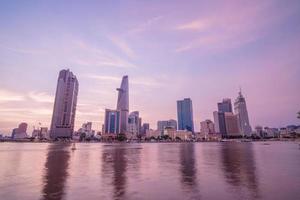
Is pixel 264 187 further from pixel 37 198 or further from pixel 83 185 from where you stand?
pixel 37 198

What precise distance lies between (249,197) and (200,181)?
630 centimetres

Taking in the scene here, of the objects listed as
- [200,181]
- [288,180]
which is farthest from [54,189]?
[288,180]

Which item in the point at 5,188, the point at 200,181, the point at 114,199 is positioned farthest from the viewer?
the point at 200,181

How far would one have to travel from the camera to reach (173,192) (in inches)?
658

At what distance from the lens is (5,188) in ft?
59.4

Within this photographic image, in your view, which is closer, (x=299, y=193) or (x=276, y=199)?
(x=276, y=199)

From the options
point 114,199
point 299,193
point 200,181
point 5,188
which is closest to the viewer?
point 114,199

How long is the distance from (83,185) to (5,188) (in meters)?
6.32

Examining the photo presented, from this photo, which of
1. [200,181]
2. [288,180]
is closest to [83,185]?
[200,181]

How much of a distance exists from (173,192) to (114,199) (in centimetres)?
473

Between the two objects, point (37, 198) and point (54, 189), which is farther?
point (54, 189)

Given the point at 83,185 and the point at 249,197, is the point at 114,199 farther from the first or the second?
the point at 249,197

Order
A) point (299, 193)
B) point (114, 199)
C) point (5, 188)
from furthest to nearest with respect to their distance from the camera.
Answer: point (5, 188), point (299, 193), point (114, 199)

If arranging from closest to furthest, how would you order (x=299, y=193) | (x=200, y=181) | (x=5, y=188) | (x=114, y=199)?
1. (x=114, y=199)
2. (x=299, y=193)
3. (x=5, y=188)
4. (x=200, y=181)
